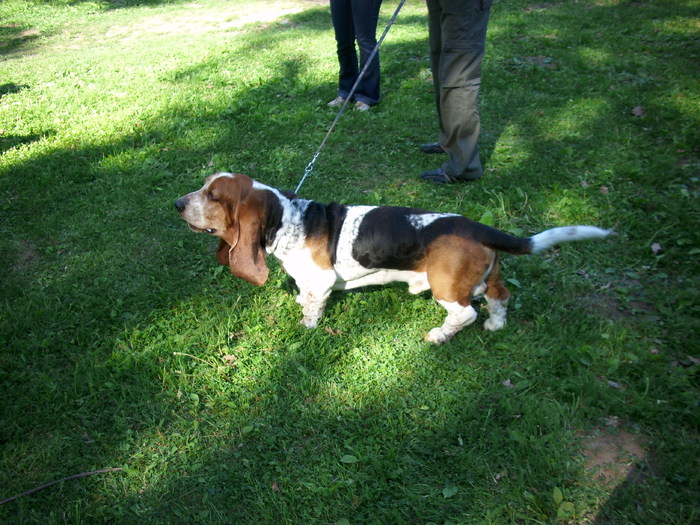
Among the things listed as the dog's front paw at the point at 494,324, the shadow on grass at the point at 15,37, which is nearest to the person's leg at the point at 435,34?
the dog's front paw at the point at 494,324

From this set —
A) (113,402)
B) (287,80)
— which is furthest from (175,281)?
(287,80)

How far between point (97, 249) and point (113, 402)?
77.5 inches

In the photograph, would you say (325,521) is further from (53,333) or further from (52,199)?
(52,199)

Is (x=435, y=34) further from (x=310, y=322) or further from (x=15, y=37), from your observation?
(x=15, y=37)

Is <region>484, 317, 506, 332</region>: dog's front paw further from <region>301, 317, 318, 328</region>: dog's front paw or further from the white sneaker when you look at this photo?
the white sneaker

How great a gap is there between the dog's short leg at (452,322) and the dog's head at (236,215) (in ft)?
4.46

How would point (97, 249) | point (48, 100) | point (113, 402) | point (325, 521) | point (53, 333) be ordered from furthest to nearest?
point (48, 100), point (97, 249), point (53, 333), point (113, 402), point (325, 521)

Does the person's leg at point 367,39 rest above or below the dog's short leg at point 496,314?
above

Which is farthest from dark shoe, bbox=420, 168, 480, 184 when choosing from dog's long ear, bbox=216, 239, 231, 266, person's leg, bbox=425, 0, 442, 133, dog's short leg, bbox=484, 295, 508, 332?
dog's long ear, bbox=216, 239, 231, 266

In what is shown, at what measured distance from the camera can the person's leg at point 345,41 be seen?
661cm

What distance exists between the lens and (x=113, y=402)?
10.6 feet

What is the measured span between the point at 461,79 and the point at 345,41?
2.82m

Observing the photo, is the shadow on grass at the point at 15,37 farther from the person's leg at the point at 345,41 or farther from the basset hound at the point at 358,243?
the basset hound at the point at 358,243

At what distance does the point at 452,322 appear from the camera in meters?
3.41
